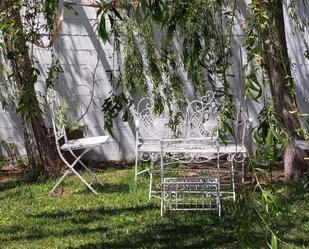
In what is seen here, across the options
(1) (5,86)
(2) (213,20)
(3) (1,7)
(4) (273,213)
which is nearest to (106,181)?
(1) (5,86)

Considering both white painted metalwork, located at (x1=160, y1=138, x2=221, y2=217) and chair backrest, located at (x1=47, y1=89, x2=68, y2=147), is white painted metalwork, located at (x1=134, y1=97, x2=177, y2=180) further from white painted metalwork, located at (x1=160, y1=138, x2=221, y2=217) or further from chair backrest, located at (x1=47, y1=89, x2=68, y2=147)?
white painted metalwork, located at (x1=160, y1=138, x2=221, y2=217)

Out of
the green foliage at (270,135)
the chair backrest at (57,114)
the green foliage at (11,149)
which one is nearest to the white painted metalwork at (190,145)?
the chair backrest at (57,114)

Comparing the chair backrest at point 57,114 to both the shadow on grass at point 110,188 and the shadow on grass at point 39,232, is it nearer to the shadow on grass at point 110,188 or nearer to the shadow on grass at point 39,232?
the shadow on grass at point 110,188

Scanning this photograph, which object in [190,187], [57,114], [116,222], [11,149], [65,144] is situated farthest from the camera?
[11,149]

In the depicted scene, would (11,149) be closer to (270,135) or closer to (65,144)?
(65,144)

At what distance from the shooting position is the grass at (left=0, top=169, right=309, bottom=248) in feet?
16.3

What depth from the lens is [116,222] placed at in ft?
18.2

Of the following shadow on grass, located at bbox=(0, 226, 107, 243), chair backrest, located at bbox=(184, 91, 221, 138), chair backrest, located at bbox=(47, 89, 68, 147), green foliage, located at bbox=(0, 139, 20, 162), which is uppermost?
chair backrest, located at bbox=(47, 89, 68, 147)

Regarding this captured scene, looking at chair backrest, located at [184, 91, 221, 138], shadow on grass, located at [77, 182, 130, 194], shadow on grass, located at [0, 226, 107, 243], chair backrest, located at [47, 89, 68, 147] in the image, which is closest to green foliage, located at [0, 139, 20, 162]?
chair backrest, located at [47, 89, 68, 147]

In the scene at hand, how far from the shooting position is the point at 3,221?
5762 mm

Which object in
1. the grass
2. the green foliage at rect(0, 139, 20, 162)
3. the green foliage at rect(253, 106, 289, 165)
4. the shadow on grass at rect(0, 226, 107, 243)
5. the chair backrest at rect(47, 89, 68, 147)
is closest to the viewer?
the green foliage at rect(253, 106, 289, 165)

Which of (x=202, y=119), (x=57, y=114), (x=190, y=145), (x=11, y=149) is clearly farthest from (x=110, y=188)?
(x=11, y=149)

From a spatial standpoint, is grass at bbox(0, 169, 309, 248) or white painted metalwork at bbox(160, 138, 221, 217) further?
white painted metalwork at bbox(160, 138, 221, 217)

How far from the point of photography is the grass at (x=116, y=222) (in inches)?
195
